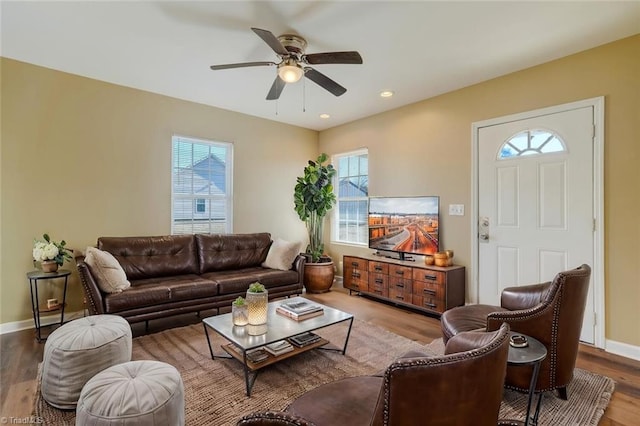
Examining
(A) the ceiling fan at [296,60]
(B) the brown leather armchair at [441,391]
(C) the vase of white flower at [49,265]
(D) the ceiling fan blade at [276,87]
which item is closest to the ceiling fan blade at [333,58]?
(A) the ceiling fan at [296,60]

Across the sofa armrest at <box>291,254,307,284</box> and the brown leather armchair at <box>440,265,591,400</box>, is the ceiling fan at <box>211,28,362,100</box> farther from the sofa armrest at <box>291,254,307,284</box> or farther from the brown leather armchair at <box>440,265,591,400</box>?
the sofa armrest at <box>291,254,307,284</box>

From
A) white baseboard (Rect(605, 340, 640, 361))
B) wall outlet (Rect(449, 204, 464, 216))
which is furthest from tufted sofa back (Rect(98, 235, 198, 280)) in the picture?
white baseboard (Rect(605, 340, 640, 361))

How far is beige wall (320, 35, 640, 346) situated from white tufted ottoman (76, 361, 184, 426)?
343 cm

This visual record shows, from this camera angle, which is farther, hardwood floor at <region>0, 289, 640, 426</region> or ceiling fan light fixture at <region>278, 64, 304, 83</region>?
ceiling fan light fixture at <region>278, 64, 304, 83</region>

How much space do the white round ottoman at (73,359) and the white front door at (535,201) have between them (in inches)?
147

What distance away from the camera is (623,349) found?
9.03 ft

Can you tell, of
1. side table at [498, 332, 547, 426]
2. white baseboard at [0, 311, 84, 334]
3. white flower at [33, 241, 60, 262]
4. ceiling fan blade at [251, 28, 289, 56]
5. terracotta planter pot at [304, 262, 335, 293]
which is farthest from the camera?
terracotta planter pot at [304, 262, 335, 293]

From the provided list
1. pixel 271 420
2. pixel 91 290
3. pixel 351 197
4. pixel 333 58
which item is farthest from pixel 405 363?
pixel 351 197

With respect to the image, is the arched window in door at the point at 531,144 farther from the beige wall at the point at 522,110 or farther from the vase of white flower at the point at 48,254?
the vase of white flower at the point at 48,254

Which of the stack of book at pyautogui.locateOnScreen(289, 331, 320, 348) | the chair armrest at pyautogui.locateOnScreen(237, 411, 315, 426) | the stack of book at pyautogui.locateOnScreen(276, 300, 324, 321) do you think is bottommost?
the stack of book at pyautogui.locateOnScreen(289, 331, 320, 348)

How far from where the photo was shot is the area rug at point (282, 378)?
6.36ft

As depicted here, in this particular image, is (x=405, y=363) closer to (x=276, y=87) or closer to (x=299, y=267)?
(x=276, y=87)

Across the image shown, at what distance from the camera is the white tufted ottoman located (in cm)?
146

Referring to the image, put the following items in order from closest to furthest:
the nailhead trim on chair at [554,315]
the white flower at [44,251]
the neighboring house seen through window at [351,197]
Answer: the nailhead trim on chair at [554,315]
the white flower at [44,251]
the neighboring house seen through window at [351,197]
